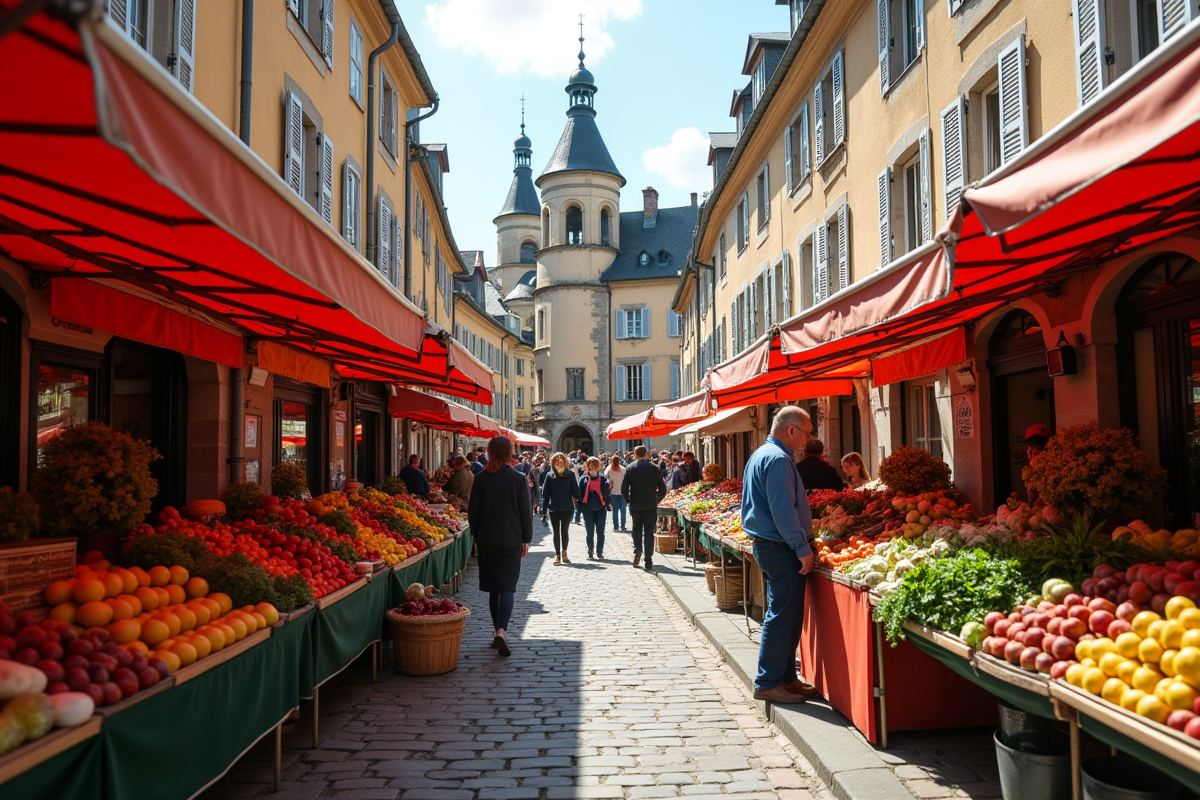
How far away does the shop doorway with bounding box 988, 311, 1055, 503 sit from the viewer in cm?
802

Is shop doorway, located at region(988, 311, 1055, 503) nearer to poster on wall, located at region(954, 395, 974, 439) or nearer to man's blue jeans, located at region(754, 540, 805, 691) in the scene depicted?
poster on wall, located at region(954, 395, 974, 439)

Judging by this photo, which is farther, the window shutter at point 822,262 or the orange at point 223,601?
the window shutter at point 822,262

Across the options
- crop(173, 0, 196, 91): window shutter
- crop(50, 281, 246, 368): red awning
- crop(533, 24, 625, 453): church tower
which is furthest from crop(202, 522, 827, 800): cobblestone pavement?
crop(533, 24, 625, 453): church tower

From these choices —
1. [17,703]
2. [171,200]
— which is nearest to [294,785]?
[17,703]

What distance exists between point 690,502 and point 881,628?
994 centimetres

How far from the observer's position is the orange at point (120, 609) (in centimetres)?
447

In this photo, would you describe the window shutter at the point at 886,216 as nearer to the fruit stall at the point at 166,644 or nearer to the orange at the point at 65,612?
the fruit stall at the point at 166,644

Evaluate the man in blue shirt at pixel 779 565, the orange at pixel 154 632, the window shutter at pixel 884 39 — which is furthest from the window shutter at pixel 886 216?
the orange at pixel 154 632

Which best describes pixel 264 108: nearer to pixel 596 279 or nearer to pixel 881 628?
pixel 881 628

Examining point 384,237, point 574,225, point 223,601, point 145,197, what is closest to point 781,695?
point 223,601

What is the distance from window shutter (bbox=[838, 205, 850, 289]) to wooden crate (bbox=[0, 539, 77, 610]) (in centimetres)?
1139

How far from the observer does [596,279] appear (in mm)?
51750

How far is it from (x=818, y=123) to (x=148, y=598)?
13.4 meters

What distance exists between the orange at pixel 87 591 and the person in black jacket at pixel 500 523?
3.80m
